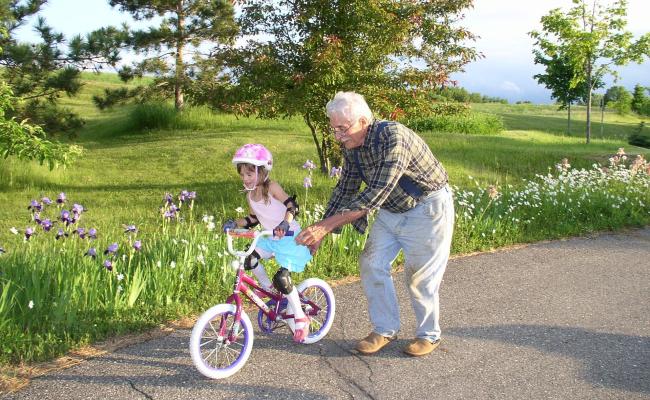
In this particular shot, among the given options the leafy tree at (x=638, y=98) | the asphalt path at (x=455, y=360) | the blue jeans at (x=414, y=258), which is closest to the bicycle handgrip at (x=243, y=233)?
the blue jeans at (x=414, y=258)

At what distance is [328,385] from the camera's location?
3906 mm

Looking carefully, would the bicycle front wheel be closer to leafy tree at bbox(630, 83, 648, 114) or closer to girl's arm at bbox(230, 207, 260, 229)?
girl's arm at bbox(230, 207, 260, 229)

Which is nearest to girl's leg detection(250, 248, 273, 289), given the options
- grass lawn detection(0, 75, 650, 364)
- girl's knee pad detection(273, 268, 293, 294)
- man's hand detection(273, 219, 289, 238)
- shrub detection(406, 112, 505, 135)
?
girl's knee pad detection(273, 268, 293, 294)

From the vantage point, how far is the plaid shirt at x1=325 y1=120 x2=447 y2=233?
3.89 m

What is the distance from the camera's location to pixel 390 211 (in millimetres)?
4293

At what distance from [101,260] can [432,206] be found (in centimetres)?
300

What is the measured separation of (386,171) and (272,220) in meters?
0.88

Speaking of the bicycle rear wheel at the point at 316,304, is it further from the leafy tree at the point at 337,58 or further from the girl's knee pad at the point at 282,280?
the leafy tree at the point at 337,58

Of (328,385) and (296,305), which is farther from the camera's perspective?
(296,305)

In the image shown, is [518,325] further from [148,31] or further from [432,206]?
[148,31]

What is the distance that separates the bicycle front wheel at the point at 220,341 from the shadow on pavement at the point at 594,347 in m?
1.71

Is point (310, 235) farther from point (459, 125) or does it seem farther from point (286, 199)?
point (459, 125)

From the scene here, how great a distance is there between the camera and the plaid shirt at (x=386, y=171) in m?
3.89

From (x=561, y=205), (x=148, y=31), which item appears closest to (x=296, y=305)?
(x=561, y=205)
